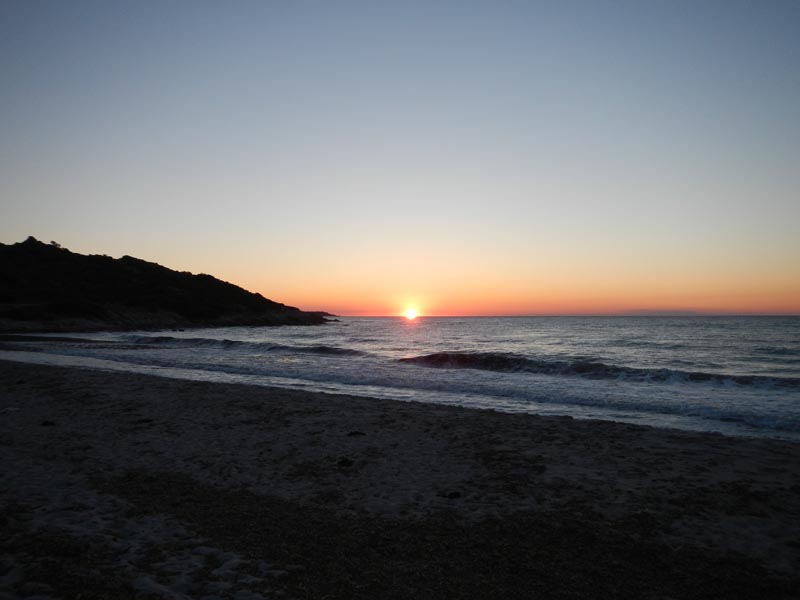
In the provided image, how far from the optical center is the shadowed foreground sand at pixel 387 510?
454 cm

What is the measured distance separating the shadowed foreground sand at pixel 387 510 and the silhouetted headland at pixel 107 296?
2068 inches

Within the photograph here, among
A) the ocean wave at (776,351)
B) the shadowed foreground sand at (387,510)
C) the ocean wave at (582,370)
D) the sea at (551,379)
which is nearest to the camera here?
the shadowed foreground sand at (387,510)

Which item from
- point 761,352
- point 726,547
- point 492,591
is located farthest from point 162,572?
point 761,352

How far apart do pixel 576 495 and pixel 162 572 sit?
5.39 meters

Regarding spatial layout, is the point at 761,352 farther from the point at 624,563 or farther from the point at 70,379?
the point at 70,379

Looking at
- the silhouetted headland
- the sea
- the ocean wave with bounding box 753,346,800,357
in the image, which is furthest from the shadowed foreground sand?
the silhouetted headland

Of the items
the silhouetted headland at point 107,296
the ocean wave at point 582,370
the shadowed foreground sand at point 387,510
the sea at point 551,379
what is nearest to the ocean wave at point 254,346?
the sea at point 551,379

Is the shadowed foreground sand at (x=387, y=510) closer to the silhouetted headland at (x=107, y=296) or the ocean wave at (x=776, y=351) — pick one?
the ocean wave at (x=776, y=351)

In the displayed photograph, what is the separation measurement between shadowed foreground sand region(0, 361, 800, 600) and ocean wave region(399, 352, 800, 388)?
13.0m

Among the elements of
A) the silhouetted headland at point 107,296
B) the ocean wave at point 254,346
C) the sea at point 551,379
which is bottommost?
the sea at point 551,379

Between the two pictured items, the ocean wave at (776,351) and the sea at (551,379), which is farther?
the ocean wave at (776,351)

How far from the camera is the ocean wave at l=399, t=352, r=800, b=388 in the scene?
21000 mm

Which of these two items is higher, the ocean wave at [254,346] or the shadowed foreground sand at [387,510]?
the ocean wave at [254,346]

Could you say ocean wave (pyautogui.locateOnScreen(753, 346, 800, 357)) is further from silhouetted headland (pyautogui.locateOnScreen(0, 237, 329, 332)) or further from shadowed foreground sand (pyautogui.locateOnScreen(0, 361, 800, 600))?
silhouetted headland (pyautogui.locateOnScreen(0, 237, 329, 332))
